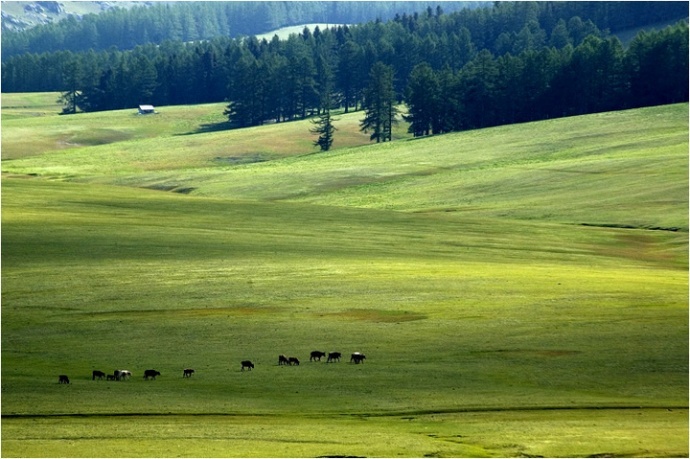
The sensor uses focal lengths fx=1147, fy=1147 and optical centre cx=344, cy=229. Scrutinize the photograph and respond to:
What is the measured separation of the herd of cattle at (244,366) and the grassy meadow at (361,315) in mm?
454

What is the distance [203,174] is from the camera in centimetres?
13688

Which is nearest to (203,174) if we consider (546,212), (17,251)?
(546,212)

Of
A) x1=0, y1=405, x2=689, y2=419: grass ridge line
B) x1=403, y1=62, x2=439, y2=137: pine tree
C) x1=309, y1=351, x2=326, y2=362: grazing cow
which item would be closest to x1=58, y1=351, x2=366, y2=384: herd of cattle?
x1=309, y1=351, x2=326, y2=362: grazing cow

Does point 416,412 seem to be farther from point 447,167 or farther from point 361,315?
point 447,167

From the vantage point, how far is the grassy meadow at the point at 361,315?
1531 inches

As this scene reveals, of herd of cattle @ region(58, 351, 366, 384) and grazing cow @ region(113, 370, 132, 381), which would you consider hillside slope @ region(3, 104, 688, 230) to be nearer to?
herd of cattle @ region(58, 351, 366, 384)

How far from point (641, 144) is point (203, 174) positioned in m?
51.4

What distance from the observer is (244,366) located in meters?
47.4

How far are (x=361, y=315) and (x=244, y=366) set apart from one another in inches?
451

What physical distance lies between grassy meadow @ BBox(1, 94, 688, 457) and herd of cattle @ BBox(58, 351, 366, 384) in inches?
17.9

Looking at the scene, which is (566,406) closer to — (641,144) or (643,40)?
(641,144)

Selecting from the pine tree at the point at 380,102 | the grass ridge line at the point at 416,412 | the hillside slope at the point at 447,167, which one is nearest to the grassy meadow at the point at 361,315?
the grass ridge line at the point at 416,412

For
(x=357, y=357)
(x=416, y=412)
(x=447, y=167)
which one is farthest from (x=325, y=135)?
(x=416, y=412)

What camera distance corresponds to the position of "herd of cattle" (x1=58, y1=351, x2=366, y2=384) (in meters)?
45.9
